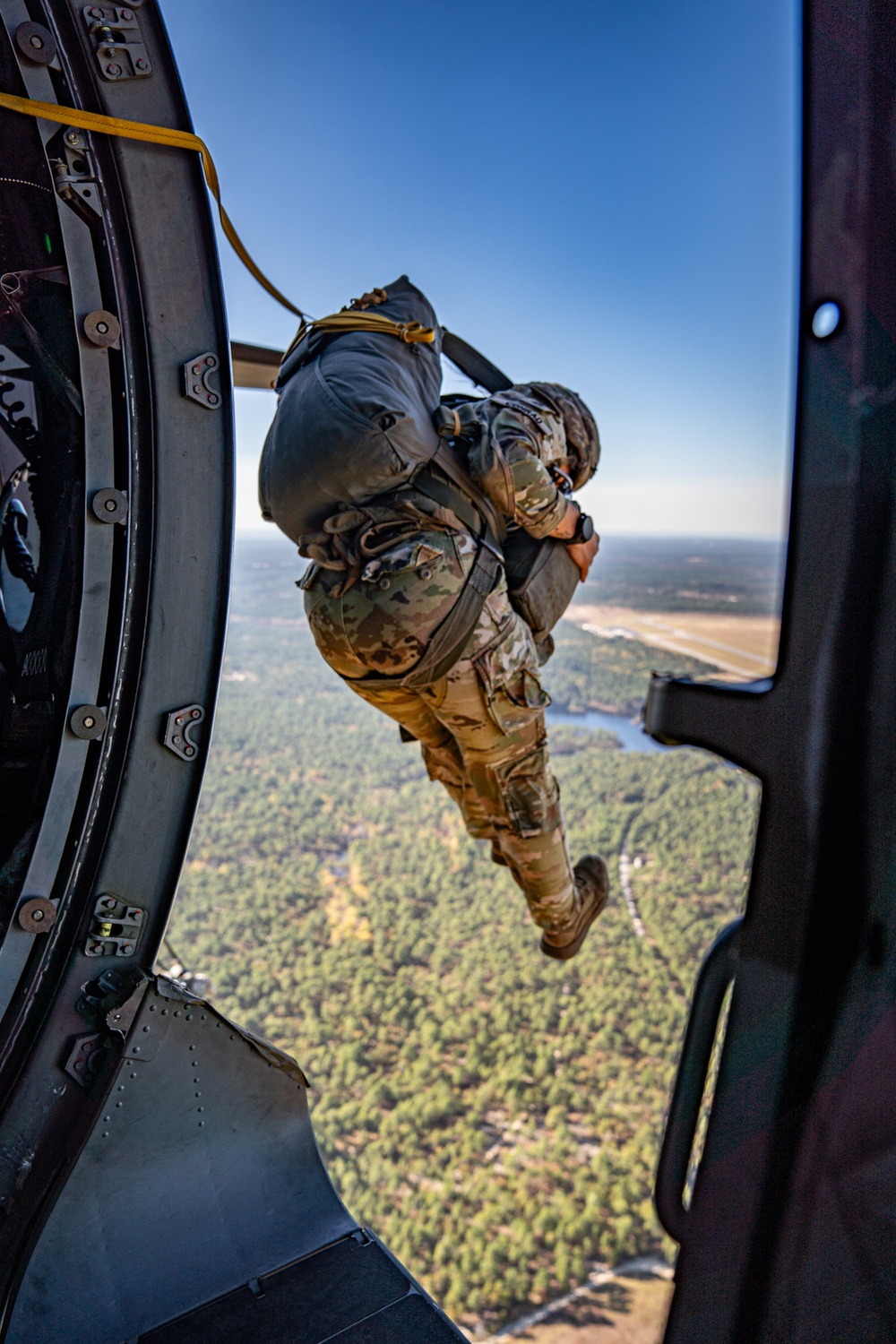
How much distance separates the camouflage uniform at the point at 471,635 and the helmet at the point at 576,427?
67 mm

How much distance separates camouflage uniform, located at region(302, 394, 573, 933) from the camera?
2291mm

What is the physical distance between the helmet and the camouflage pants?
581mm

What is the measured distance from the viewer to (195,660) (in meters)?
1.47

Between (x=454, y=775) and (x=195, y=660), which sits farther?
(x=454, y=775)

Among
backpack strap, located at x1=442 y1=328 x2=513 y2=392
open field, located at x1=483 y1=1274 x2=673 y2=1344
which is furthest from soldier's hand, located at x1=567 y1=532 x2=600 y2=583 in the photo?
open field, located at x1=483 y1=1274 x2=673 y2=1344

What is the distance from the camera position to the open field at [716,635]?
35.4 inches

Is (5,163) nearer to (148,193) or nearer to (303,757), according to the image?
(148,193)

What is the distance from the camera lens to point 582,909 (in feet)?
10.8

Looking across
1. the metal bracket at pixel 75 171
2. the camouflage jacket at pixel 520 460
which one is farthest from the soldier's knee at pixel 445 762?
the metal bracket at pixel 75 171

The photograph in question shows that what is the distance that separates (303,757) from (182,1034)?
65.2 ft

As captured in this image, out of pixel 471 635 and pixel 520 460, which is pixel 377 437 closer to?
pixel 520 460

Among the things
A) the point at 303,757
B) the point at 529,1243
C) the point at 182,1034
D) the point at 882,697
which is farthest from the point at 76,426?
the point at 303,757

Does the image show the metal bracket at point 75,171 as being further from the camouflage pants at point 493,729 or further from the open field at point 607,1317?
the open field at point 607,1317

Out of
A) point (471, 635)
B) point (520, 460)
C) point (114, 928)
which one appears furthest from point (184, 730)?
point (520, 460)
